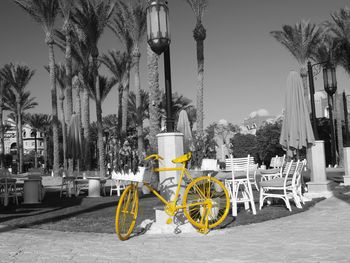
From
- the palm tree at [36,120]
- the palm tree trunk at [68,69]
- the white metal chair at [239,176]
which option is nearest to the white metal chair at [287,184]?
the white metal chair at [239,176]

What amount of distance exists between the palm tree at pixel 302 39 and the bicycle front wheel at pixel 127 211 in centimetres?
2479

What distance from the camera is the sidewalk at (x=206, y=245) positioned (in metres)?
4.22

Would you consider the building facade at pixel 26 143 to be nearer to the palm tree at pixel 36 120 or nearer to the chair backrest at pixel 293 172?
the palm tree at pixel 36 120

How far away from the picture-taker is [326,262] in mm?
3795

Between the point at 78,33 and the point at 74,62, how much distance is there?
4215 mm

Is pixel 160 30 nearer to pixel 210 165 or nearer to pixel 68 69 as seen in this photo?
pixel 210 165

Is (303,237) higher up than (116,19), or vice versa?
(116,19)

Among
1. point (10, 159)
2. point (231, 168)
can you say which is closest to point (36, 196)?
point (231, 168)

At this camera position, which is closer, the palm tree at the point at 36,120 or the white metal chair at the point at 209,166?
the white metal chair at the point at 209,166

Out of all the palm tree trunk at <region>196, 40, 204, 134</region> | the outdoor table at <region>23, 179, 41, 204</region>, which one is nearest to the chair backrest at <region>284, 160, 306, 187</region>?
the outdoor table at <region>23, 179, 41, 204</region>

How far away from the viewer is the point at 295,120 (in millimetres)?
9922

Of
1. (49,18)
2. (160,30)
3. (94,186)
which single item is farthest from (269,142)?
(160,30)

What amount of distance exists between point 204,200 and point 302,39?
25318mm

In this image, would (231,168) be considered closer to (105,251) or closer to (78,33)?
(105,251)
